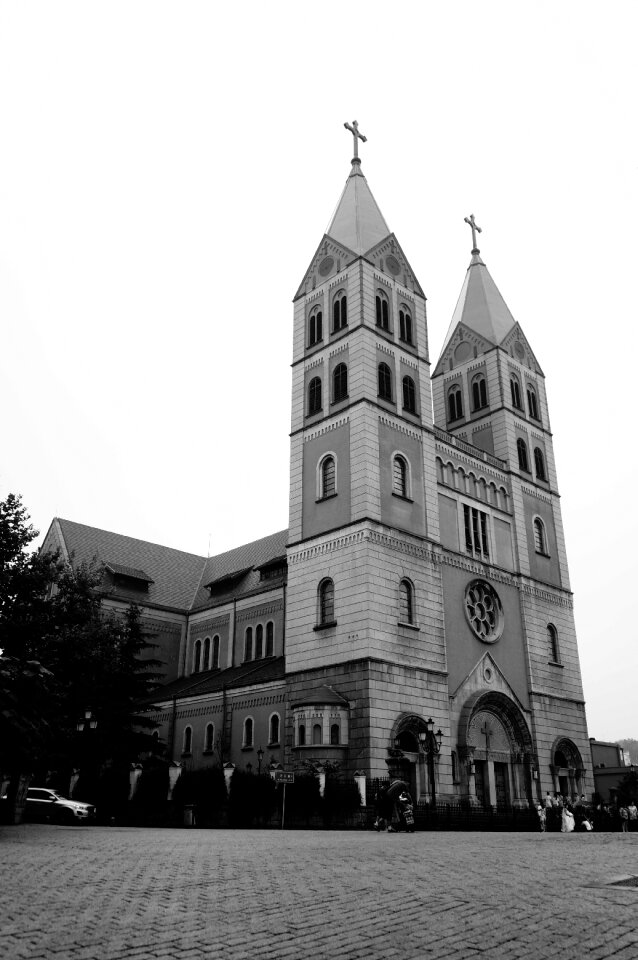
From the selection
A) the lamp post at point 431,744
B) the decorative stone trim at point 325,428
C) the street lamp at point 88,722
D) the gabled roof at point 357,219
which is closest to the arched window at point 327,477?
the decorative stone trim at point 325,428

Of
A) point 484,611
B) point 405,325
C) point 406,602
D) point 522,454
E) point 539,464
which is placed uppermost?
point 405,325

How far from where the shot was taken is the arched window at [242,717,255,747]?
39375mm

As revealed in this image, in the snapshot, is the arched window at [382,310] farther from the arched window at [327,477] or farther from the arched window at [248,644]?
the arched window at [248,644]

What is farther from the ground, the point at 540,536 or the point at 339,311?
the point at 339,311

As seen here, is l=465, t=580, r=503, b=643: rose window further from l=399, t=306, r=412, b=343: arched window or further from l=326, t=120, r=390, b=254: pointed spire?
l=326, t=120, r=390, b=254: pointed spire

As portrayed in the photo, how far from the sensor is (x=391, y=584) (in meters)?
37.2

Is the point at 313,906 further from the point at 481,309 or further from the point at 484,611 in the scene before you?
the point at 481,309

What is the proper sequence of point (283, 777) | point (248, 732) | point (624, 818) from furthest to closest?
1. point (248, 732)
2. point (624, 818)
3. point (283, 777)

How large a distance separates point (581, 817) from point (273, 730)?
1431 cm

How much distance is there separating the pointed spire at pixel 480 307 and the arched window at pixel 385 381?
1213cm

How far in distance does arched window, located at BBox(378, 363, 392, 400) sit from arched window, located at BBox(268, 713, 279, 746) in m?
17.1

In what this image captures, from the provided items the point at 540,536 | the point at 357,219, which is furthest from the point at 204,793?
the point at 357,219

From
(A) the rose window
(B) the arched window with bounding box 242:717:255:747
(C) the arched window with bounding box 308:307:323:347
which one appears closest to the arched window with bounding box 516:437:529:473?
(A) the rose window

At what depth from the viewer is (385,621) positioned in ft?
118
